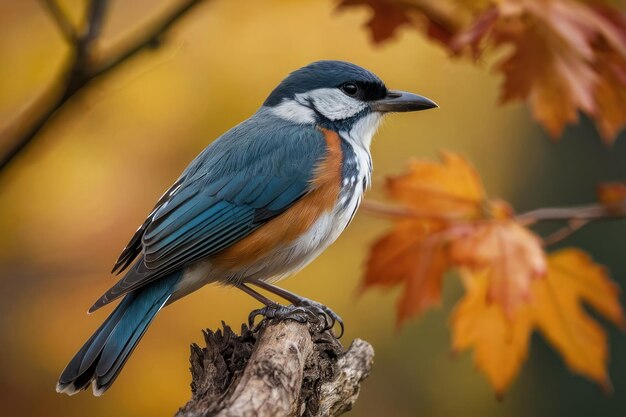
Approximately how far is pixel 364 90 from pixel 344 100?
0.34 ft

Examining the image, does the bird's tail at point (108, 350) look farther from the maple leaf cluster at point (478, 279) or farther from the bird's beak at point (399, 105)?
the bird's beak at point (399, 105)

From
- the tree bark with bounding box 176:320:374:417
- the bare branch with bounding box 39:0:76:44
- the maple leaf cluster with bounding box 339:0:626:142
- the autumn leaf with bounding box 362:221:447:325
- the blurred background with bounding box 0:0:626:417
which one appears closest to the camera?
the tree bark with bounding box 176:320:374:417

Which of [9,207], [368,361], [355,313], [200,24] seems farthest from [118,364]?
[355,313]

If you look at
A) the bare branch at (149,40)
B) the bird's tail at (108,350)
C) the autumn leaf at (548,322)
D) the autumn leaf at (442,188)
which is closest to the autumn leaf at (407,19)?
the autumn leaf at (442,188)

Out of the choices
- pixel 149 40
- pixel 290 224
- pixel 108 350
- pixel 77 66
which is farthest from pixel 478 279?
pixel 77 66

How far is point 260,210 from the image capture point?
12.1ft

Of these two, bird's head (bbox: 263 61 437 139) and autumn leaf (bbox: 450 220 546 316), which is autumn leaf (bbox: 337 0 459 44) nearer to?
bird's head (bbox: 263 61 437 139)

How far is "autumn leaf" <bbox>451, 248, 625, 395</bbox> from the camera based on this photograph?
3.71 meters

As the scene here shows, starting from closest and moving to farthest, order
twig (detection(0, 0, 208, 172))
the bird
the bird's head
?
1. twig (detection(0, 0, 208, 172))
2. the bird
3. the bird's head

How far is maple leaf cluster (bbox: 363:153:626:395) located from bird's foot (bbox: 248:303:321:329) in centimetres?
30

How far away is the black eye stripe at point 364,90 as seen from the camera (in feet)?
13.5

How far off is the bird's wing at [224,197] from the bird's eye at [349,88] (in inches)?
11.0

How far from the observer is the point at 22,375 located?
15.7 feet

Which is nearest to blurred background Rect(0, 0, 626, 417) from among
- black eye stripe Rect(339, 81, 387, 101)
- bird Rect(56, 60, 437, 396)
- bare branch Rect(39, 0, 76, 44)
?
black eye stripe Rect(339, 81, 387, 101)
